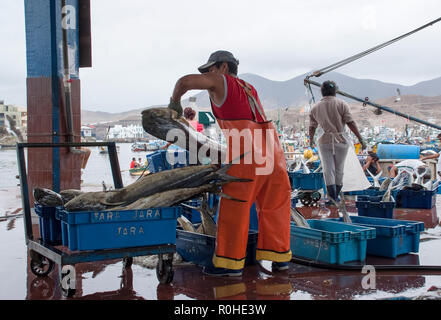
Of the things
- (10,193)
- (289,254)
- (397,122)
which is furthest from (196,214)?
(397,122)

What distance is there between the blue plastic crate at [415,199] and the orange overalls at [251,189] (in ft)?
18.3

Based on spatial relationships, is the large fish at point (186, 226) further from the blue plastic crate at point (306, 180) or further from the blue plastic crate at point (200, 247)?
the blue plastic crate at point (306, 180)

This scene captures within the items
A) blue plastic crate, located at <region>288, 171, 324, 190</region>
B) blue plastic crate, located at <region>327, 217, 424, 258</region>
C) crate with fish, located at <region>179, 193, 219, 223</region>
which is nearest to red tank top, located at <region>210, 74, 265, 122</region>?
blue plastic crate, located at <region>327, 217, 424, 258</region>

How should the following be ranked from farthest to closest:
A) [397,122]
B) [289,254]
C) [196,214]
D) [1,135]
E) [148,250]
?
[397,122] < [1,135] < [196,214] < [289,254] < [148,250]

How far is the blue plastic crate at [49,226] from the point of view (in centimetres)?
426

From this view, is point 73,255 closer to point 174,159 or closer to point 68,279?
point 68,279

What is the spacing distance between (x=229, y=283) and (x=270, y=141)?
1277 mm

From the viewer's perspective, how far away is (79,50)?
317 inches

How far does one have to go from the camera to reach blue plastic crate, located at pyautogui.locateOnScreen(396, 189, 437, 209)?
8.99m

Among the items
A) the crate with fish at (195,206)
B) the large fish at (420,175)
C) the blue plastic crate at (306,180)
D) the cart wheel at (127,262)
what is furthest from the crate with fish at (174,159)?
the large fish at (420,175)

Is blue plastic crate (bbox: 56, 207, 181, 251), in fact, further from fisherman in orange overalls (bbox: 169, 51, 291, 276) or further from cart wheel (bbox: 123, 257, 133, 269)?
cart wheel (bbox: 123, 257, 133, 269)

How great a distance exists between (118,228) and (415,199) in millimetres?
7015

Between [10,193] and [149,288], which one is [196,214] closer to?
[149,288]

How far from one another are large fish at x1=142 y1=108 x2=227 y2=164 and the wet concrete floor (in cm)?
114
